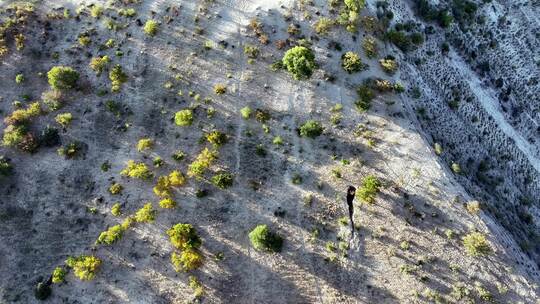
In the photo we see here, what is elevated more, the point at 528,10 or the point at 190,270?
the point at 528,10

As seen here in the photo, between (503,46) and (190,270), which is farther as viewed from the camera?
(503,46)

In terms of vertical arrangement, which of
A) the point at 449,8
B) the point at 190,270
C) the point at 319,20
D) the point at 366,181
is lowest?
the point at 190,270

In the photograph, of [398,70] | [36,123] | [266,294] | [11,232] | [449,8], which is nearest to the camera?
[266,294]

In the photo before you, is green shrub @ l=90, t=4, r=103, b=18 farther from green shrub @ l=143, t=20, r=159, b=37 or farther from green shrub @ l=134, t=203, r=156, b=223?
green shrub @ l=134, t=203, r=156, b=223

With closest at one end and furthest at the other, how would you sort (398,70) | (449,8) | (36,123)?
(36,123) → (398,70) → (449,8)

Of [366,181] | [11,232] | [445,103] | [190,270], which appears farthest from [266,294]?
[445,103]

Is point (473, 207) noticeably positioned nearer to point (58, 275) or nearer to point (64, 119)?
point (58, 275)

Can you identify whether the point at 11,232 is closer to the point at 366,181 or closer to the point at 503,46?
the point at 366,181

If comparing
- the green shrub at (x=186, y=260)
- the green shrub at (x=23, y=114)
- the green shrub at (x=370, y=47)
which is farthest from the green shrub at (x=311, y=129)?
the green shrub at (x=23, y=114)

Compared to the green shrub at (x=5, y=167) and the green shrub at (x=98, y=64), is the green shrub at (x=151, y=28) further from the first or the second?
the green shrub at (x=5, y=167)
